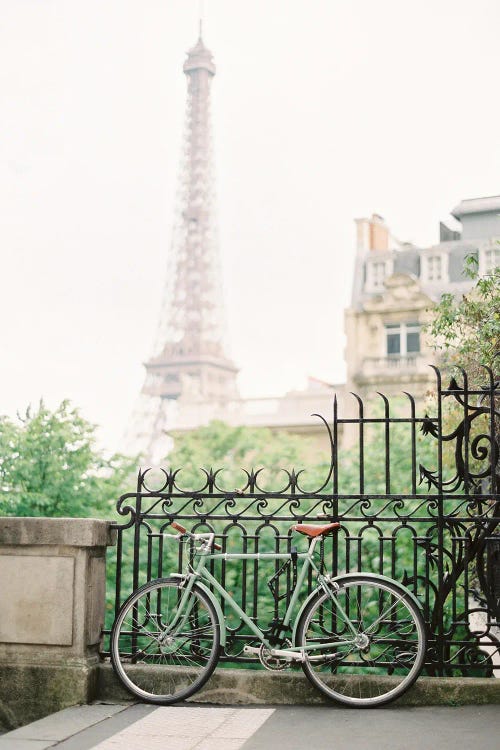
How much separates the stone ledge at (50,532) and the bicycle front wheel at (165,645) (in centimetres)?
46

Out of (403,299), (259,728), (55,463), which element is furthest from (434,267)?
(259,728)

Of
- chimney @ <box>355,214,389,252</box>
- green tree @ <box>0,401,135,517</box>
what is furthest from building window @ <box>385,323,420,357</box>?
green tree @ <box>0,401,135,517</box>

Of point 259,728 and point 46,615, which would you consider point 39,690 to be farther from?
point 259,728

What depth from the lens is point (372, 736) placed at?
15.6ft

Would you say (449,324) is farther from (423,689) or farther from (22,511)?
(22,511)

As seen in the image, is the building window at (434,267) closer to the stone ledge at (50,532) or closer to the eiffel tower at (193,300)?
the eiffel tower at (193,300)

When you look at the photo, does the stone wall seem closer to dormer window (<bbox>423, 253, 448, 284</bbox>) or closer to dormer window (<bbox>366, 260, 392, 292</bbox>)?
dormer window (<bbox>366, 260, 392, 292</bbox>)

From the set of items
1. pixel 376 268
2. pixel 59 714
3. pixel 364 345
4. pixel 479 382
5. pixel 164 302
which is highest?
pixel 164 302

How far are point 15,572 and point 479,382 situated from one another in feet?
17.7

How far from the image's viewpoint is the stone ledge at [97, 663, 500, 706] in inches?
211

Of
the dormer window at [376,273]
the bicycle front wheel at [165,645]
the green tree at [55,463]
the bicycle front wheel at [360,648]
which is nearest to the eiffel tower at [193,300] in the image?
the dormer window at [376,273]

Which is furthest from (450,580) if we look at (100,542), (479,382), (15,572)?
(479,382)

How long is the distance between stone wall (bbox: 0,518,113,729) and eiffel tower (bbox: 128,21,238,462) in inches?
2308

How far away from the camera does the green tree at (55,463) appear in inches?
577
